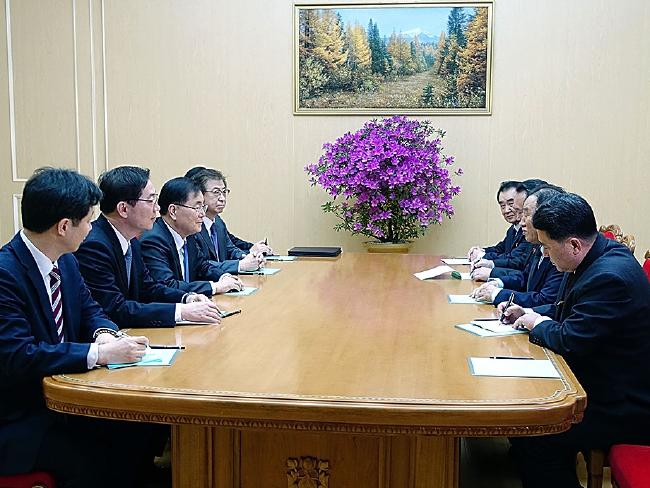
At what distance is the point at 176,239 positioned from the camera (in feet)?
13.4

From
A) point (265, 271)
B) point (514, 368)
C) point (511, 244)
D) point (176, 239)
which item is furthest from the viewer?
point (511, 244)

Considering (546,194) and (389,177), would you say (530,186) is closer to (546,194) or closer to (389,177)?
(546,194)

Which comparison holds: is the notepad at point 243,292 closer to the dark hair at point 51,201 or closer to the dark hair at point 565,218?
the dark hair at point 51,201

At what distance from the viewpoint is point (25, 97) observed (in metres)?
7.74

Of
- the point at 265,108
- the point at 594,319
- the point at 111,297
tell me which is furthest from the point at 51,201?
the point at 265,108

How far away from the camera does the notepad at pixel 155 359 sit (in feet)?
7.78

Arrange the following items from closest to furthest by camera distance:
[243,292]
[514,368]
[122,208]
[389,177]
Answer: [514,368] < [122,208] < [243,292] < [389,177]

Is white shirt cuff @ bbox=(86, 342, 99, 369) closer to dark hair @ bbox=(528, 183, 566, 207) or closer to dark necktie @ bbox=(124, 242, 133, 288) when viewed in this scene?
dark necktie @ bbox=(124, 242, 133, 288)

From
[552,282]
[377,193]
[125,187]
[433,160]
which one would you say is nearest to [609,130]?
[433,160]

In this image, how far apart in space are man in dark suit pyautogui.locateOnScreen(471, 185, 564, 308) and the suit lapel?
5.88 feet

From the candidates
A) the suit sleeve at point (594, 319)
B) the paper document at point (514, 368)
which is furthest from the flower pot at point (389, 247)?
the paper document at point (514, 368)

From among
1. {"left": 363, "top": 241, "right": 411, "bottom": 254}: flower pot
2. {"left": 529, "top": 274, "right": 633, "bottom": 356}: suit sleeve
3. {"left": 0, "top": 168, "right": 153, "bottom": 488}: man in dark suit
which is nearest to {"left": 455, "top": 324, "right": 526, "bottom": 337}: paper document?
{"left": 529, "top": 274, "right": 633, "bottom": 356}: suit sleeve

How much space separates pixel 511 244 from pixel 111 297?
3526 mm

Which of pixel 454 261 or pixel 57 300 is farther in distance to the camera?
pixel 454 261
